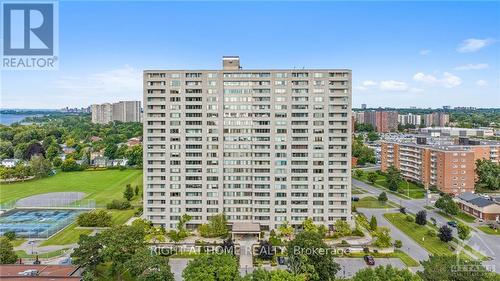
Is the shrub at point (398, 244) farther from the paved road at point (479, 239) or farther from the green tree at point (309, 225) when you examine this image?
the green tree at point (309, 225)

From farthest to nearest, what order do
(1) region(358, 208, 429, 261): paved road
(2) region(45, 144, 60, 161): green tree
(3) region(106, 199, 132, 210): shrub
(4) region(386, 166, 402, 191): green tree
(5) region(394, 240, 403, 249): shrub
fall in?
(2) region(45, 144, 60, 161): green tree → (4) region(386, 166, 402, 191): green tree → (3) region(106, 199, 132, 210): shrub → (5) region(394, 240, 403, 249): shrub → (1) region(358, 208, 429, 261): paved road

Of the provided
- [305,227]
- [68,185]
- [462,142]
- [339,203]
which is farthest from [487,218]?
[68,185]

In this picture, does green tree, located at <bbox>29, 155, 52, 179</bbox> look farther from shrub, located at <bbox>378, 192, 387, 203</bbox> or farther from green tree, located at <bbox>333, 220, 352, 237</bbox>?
shrub, located at <bbox>378, 192, 387, 203</bbox>

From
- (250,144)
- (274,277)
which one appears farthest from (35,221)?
(274,277)

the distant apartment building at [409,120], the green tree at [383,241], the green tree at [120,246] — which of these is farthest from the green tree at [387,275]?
the distant apartment building at [409,120]

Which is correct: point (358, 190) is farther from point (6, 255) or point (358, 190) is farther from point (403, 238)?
point (6, 255)

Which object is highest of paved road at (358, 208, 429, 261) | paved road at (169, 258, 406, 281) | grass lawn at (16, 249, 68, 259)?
paved road at (358, 208, 429, 261)

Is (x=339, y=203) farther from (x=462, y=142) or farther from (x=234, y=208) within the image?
(x=462, y=142)

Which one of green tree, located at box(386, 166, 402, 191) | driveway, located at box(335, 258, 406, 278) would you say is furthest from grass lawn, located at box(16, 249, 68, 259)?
green tree, located at box(386, 166, 402, 191)
